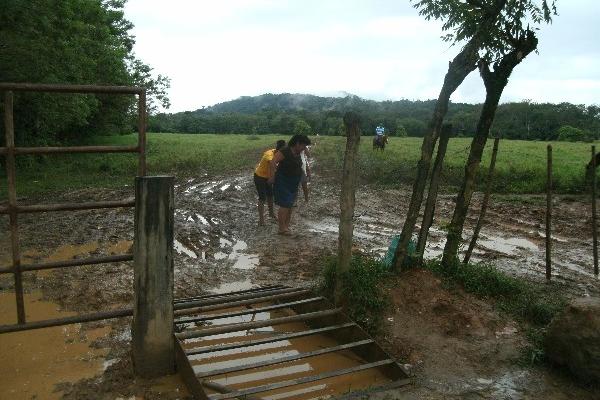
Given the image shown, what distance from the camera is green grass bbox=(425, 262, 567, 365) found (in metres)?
5.39

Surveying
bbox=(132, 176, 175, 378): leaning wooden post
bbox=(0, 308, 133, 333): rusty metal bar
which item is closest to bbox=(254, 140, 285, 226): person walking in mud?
bbox=(132, 176, 175, 378): leaning wooden post

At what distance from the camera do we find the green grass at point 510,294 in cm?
539

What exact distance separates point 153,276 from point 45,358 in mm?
1248

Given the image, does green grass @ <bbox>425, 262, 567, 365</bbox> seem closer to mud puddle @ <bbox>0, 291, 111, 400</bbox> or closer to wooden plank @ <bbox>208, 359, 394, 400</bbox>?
wooden plank @ <bbox>208, 359, 394, 400</bbox>

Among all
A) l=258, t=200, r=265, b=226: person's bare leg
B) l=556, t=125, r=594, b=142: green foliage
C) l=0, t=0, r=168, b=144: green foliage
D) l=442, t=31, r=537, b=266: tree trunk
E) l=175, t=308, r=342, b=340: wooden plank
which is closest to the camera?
l=175, t=308, r=342, b=340: wooden plank

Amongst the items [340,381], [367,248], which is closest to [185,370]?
[340,381]

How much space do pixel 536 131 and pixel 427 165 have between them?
56.8 meters

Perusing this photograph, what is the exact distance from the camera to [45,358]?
4.36 meters

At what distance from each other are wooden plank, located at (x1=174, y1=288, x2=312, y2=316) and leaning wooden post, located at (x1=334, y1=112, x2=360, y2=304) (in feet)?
2.04

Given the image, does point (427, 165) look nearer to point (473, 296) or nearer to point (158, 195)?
point (473, 296)

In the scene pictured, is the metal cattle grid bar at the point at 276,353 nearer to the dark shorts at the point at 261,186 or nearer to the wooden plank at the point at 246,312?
the wooden plank at the point at 246,312

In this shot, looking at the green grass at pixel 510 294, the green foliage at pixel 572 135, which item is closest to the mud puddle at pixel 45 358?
the green grass at pixel 510 294

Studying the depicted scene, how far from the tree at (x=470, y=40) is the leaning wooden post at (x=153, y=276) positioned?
8.72 feet

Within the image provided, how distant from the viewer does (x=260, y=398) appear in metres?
3.99
